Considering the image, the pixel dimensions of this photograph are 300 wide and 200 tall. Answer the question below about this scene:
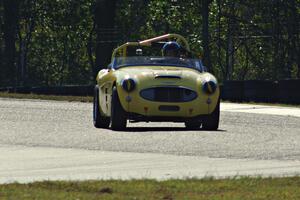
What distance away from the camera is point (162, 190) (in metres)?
11.4

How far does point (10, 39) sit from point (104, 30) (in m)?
2.90

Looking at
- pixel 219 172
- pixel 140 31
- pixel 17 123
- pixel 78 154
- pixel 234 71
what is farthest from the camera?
pixel 140 31

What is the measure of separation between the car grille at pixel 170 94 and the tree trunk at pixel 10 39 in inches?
695

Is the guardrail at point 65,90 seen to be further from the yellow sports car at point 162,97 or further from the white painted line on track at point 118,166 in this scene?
the white painted line on track at point 118,166

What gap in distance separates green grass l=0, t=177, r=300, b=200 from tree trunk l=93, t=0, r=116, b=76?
80.2 ft

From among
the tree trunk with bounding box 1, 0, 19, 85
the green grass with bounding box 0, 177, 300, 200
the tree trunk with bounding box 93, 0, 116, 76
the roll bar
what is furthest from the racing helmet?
the tree trunk with bounding box 1, 0, 19, 85

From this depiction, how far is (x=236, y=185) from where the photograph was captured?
38.7 feet

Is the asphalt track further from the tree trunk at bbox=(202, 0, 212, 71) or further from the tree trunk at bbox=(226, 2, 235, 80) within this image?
Result: the tree trunk at bbox=(226, 2, 235, 80)

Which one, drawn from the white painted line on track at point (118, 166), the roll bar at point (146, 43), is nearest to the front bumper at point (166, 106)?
the roll bar at point (146, 43)

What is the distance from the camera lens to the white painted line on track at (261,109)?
→ 24.9 m

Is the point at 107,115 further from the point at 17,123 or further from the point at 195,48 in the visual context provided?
the point at 195,48

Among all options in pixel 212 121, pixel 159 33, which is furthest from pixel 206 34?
pixel 212 121

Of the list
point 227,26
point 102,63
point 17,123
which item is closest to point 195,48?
point 227,26

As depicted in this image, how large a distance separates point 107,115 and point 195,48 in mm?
15405
